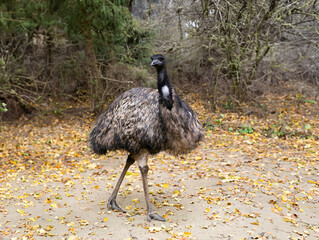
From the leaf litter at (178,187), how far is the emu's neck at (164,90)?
1.81 m

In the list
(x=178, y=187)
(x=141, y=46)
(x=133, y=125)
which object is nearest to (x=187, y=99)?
(x=141, y=46)

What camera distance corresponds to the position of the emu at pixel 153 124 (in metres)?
5.66

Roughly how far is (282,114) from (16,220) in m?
11.3

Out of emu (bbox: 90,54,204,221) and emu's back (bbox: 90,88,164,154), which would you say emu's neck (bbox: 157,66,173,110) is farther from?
emu's back (bbox: 90,88,164,154)

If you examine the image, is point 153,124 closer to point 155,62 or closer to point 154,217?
point 155,62

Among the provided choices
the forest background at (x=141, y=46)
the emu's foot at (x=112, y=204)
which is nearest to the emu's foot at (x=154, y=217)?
the emu's foot at (x=112, y=204)

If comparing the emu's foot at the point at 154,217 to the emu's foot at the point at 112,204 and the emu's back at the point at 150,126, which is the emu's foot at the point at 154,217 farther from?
the emu's back at the point at 150,126

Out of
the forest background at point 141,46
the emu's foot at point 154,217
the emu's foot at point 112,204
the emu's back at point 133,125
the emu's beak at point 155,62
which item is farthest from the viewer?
the forest background at point 141,46

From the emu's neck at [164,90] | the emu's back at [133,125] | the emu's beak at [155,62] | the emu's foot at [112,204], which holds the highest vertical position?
the emu's beak at [155,62]

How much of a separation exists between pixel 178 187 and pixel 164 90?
2.82m

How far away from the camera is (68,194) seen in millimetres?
7625

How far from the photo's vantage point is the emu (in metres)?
5.66

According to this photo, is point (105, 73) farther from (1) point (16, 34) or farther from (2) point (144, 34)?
(1) point (16, 34)

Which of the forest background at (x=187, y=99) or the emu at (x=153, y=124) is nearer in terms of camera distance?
the emu at (x=153, y=124)
